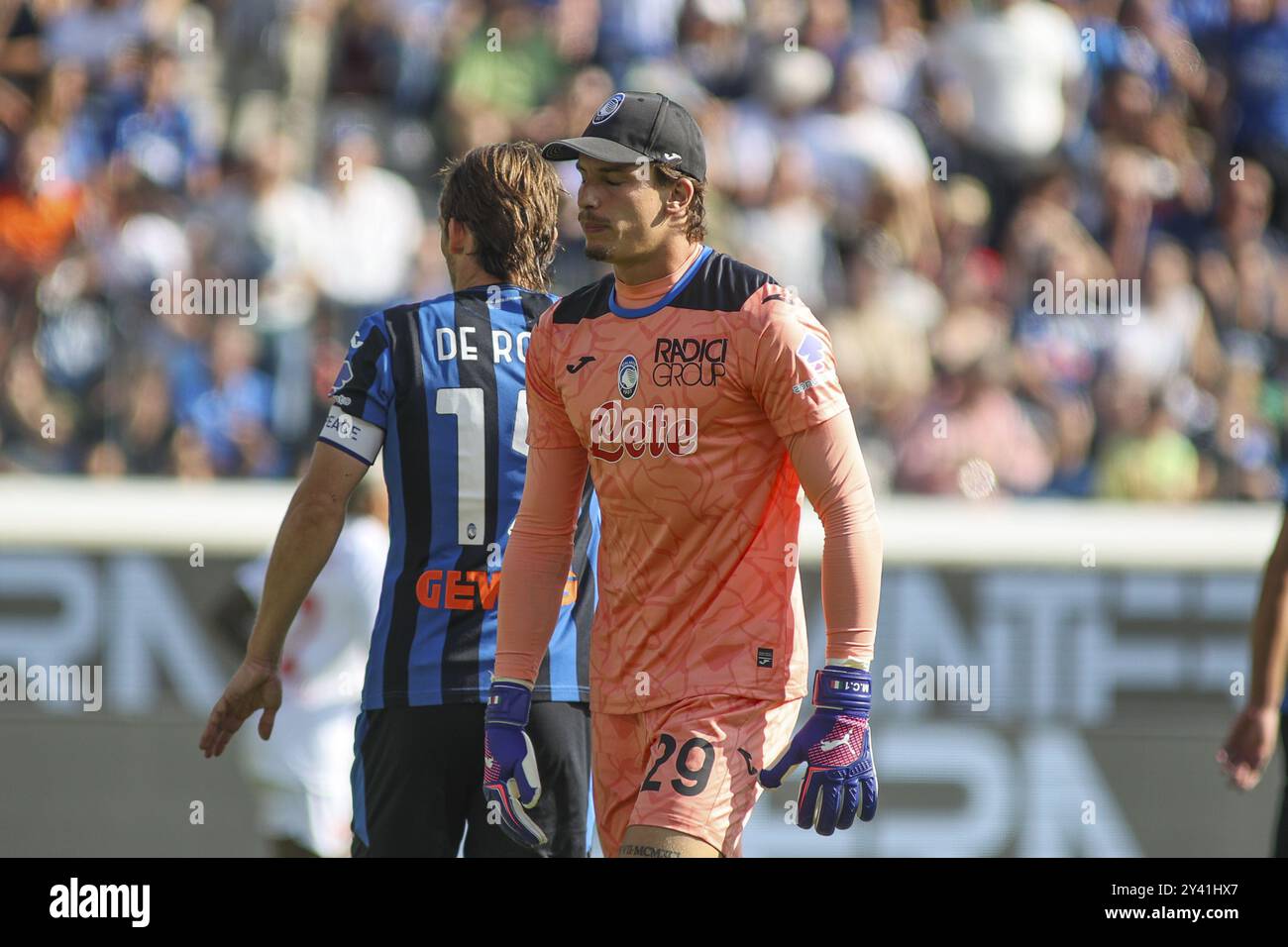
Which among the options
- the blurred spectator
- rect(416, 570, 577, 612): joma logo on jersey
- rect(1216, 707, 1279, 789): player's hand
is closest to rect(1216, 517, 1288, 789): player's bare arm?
rect(1216, 707, 1279, 789): player's hand

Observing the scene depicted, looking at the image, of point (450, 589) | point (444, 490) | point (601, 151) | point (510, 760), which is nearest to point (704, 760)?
point (510, 760)

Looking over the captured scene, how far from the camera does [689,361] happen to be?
14.0 feet

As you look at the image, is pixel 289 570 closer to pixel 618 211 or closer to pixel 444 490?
pixel 444 490

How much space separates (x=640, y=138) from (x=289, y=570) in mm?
1548

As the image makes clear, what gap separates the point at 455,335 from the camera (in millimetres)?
5066

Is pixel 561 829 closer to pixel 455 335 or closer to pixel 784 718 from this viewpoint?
pixel 784 718

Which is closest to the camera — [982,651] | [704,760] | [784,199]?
[704,760]

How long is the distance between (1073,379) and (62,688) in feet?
18.1

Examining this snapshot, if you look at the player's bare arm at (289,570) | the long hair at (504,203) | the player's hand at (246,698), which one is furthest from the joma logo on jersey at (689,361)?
the player's hand at (246,698)

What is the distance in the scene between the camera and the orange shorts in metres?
4.12

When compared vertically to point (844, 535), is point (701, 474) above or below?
above

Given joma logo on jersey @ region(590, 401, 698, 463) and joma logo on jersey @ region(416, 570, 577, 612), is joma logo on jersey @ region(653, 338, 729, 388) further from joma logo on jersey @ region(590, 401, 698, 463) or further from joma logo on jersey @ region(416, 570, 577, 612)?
joma logo on jersey @ region(416, 570, 577, 612)

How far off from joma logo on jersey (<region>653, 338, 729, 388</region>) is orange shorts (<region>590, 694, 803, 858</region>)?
0.72 meters

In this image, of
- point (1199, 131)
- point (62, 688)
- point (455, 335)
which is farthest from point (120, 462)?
point (1199, 131)
